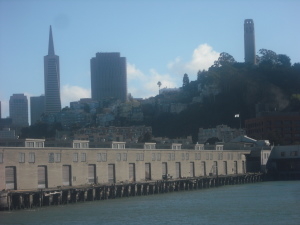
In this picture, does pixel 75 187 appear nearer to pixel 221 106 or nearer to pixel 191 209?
pixel 191 209

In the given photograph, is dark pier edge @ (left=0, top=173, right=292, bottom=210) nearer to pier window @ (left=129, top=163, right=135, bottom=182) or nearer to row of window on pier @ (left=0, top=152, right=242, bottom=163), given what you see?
pier window @ (left=129, top=163, right=135, bottom=182)

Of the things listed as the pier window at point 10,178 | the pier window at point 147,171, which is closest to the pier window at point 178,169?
the pier window at point 147,171

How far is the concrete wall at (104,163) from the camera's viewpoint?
2515 inches

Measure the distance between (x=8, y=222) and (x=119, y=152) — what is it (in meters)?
32.3

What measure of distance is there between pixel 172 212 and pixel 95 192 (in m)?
17.2

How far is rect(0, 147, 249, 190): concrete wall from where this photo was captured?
210ft

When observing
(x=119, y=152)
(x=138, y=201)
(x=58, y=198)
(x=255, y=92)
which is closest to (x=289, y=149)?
(x=119, y=152)

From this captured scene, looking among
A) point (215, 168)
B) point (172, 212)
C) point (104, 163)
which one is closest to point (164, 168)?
point (104, 163)

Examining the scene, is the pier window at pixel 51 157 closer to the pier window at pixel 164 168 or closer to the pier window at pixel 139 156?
the pier window at pixel 139 156

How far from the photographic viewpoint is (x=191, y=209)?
57.9m

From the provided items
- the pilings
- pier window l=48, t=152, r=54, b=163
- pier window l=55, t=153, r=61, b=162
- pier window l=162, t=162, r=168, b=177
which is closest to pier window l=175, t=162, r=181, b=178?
the pilings

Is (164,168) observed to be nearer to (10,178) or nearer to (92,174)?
(92,174)

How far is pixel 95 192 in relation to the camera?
231 feet

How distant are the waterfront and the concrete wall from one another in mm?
5459
